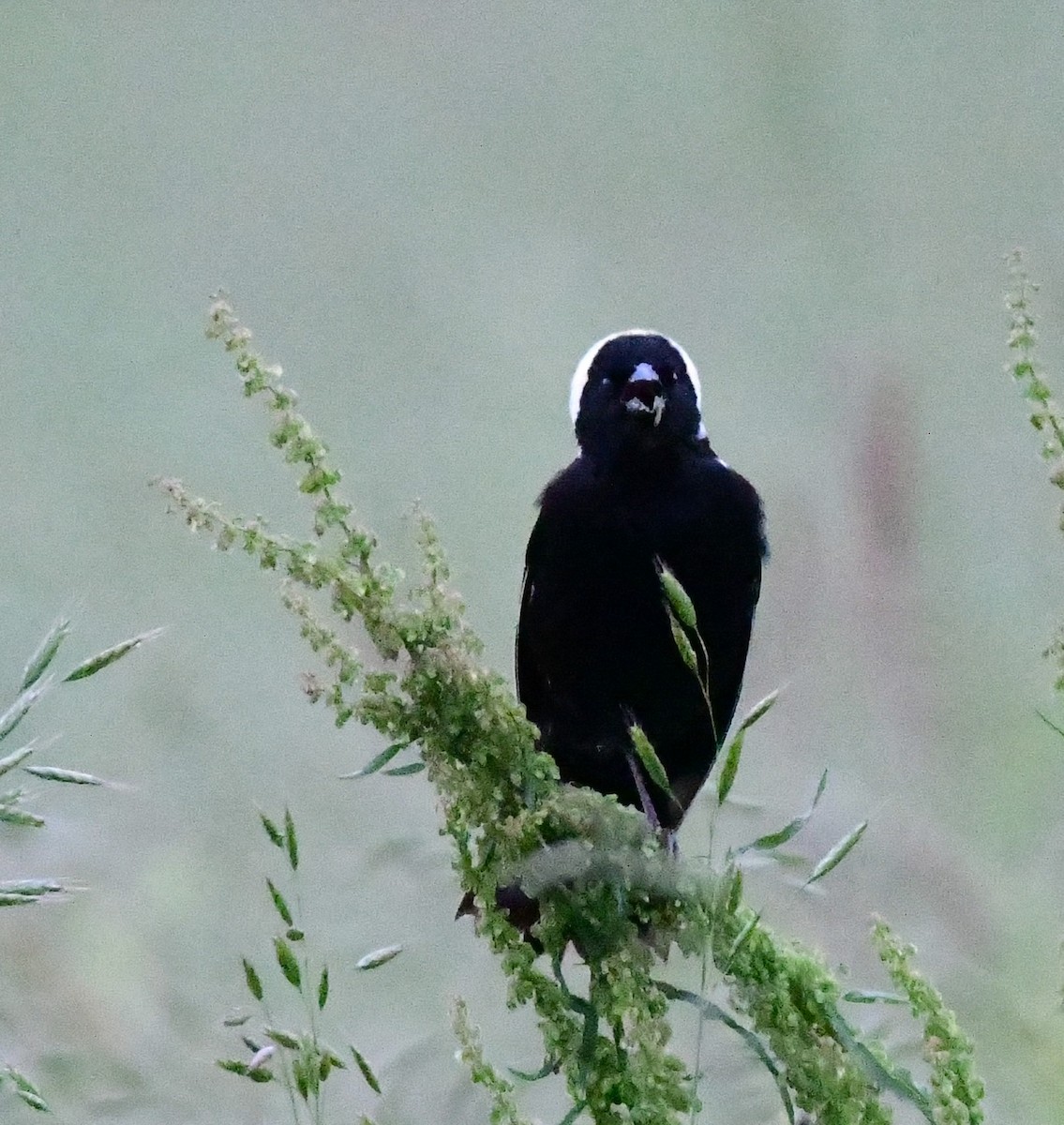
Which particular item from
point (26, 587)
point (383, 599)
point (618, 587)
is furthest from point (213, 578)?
Answer: point (383, 599)

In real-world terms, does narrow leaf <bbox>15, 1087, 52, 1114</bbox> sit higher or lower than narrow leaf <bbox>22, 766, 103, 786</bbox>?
lower

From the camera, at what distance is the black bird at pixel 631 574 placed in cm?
122

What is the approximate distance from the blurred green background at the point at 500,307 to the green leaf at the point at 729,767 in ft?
2.50

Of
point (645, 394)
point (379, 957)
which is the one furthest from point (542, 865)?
point (645, 394)

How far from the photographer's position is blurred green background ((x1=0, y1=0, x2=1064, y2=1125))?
1274 mm

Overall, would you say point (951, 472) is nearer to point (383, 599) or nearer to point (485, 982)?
point (485, 982)

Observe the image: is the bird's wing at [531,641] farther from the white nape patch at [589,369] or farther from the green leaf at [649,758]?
the green leaf at [649,758]

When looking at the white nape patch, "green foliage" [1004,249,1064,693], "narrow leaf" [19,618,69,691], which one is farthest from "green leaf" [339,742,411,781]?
the white nape patch

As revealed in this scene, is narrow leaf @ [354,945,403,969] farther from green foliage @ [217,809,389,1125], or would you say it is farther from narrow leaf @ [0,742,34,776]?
narrow leaf @ [0,742,34,776]

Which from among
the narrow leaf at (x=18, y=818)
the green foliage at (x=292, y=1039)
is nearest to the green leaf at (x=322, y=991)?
the green foliage at (x=292, y=1039)

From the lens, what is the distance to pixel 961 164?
1.44 meters

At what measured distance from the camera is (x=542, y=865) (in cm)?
52

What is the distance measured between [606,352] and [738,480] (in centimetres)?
15

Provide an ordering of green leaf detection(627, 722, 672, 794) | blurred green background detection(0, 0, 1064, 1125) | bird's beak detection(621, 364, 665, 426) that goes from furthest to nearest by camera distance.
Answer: blurred green background detection(0, 0, 1064, 1125)
bird's beak detection(621, 364, 665, 426)
green leaf detection(627, 722, 672, 794)
